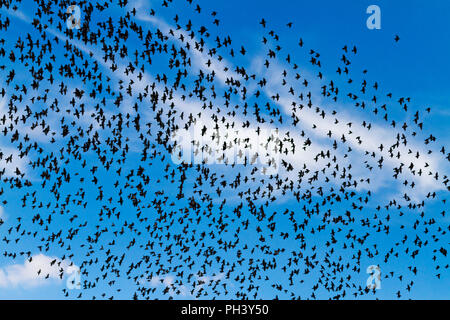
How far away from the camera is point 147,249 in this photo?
158 feet

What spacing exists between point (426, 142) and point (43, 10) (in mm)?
28718

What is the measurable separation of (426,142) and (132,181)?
2273 centimetres
